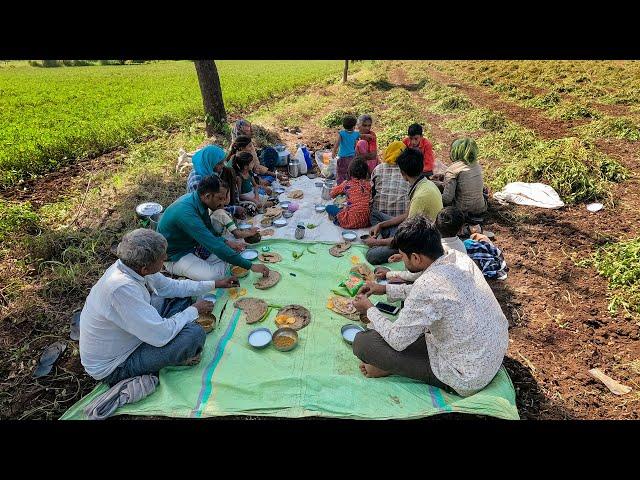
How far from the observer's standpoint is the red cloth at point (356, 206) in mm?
5508

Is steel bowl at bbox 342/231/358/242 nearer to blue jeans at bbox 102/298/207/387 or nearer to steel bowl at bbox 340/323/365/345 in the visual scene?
steel bowl at bbox 340/323/365/345

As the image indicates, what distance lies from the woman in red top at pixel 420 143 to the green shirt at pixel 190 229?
389cm

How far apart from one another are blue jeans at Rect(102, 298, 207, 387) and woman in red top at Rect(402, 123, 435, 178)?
4.84m

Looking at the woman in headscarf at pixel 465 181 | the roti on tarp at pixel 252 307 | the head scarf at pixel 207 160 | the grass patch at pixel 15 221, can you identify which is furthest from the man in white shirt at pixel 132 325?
the woman in headscarf at pixel 465 181

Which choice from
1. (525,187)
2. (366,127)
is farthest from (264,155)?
(525,187)

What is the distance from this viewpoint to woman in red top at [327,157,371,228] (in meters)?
5.40

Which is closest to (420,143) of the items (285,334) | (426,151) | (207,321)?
(426,151)

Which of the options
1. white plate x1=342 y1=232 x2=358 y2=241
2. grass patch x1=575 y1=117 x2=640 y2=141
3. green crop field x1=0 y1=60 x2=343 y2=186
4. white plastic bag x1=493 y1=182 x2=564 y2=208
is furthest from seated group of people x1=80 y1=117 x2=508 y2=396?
grass patch x1=575 y1=117 x2=640 y2=141

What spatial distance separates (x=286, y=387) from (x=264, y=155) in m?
5.65

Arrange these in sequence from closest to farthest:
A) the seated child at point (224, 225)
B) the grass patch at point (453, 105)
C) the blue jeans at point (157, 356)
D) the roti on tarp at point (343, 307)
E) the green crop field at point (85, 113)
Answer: the blue jeans at point (157, 356) → the roti on tarp at point (343, 307) → the seated child at point (224, 225) → the green crop field at point (85, 113) → the grass patch at point (453, 105)

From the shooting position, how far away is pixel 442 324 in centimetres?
277

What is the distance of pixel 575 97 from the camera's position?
13297 millimetres

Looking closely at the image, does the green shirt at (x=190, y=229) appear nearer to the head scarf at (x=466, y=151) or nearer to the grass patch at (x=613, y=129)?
the head scarf at (x=466, y=151)

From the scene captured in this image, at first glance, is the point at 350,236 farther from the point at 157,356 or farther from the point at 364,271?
the point at 157,356
